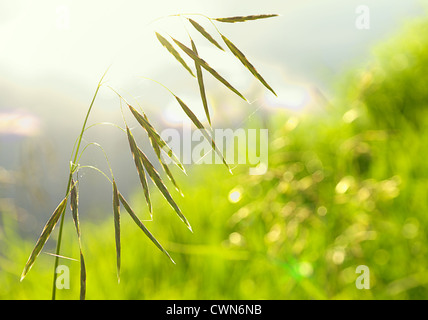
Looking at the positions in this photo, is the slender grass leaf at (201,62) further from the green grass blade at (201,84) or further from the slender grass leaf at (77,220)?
the slender grass leaf at (77,220)

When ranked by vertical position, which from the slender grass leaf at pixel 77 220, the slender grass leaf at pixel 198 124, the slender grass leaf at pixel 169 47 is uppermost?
the slender grass leaf at pixel 169 47

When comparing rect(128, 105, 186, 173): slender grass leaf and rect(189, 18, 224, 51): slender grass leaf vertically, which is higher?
rect(189, 18, 224, 51): slender grass leaf

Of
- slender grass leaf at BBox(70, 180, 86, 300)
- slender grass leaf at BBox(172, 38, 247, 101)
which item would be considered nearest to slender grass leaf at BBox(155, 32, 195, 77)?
slender grass leaf at BBox(172, 38, 247, 101)

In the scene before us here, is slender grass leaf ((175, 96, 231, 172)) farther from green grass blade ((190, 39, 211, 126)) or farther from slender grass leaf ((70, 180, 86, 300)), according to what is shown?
slender grass leaf ((70, 180, 86, 300))

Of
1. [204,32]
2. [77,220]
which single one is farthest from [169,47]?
[77,220]

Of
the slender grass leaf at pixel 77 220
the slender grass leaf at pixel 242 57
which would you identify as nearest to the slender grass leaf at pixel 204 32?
the slender grass leaf at pixel 242 57

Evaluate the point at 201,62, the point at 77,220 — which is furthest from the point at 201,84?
the point at 77,220

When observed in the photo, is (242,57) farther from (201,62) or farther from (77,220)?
(77,220)

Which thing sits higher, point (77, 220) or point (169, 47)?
point (169, 47)

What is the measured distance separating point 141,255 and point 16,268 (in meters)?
0.55

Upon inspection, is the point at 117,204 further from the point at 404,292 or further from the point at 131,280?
the point at 131,280

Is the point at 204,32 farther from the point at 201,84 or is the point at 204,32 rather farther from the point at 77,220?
the point at 77,220
